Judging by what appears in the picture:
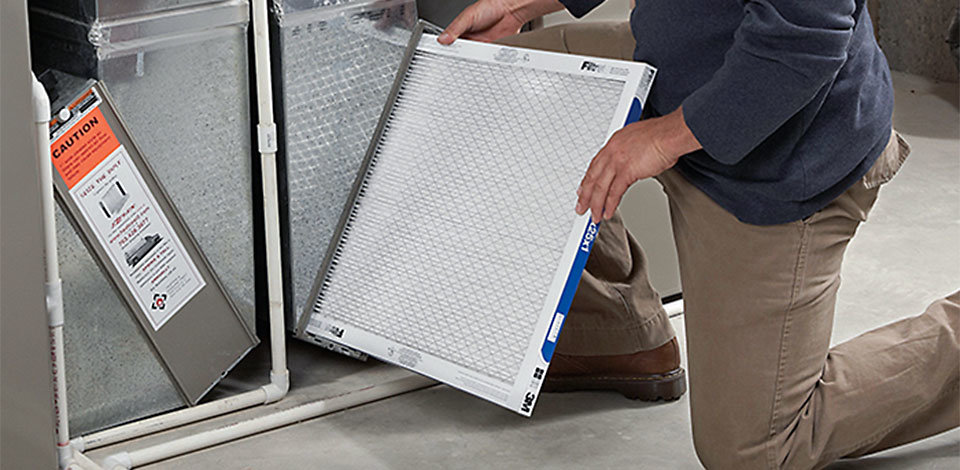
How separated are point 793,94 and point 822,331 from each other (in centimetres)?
41

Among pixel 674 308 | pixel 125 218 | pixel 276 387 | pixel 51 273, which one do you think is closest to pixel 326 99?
pixel 125 218

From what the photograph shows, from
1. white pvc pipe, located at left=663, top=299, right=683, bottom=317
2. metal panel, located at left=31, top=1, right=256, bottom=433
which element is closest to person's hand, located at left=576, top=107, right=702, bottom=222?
metal panel, located at left=31, top=1, right=256, bottom=433

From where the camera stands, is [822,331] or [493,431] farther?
[493,431]

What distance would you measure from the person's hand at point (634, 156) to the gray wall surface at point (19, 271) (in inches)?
29.6

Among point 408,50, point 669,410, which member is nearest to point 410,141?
point 408,50

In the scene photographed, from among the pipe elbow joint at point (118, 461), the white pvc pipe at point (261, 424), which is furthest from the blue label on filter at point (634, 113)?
the pipe elbow joint at point (118, 461)

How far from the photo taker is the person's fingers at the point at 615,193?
1.59 metres

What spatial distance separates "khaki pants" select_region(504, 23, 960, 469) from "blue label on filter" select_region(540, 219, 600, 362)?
0.48 ft

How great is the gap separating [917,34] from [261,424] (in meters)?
3.75

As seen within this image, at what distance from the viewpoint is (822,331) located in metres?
1.66

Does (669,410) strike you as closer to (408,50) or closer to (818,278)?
(818,278)

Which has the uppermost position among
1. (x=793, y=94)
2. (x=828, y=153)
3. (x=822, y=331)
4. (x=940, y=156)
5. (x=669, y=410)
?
(x=793, y=94)

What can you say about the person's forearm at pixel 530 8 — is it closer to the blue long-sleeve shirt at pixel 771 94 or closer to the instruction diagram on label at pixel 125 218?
the blue long-sleeve shirt at pixel 771 94

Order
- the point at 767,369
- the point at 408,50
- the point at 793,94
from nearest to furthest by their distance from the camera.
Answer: the point at 793,94, the point at 767,369, the point at 408,50
